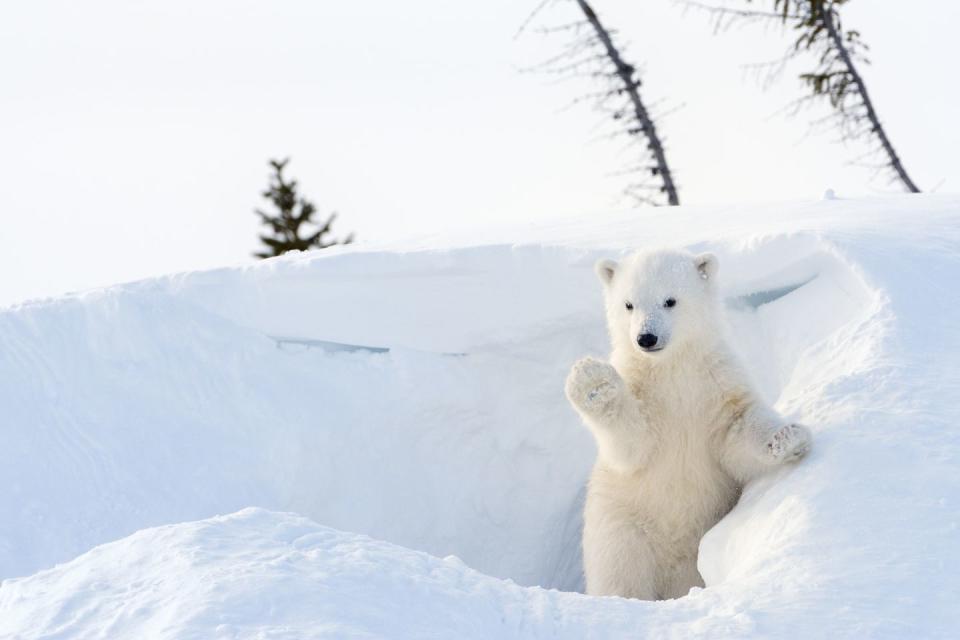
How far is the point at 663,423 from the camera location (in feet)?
14.3

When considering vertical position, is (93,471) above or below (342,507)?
above

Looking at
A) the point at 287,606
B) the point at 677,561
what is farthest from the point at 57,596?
the point at 677,561

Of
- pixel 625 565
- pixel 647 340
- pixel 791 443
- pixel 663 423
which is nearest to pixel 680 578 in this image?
pixel 625 565

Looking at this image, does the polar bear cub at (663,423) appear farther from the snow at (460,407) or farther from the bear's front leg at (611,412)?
the snow at (460,407)

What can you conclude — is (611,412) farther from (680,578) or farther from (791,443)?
(680,578)

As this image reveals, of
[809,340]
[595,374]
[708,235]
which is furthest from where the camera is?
[708,235]

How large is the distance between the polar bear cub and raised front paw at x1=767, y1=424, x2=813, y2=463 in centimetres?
14

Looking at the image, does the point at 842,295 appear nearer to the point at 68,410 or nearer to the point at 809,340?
the point at 809,340

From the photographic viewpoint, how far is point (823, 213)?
20.2 ft

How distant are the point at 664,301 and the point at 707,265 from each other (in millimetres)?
349

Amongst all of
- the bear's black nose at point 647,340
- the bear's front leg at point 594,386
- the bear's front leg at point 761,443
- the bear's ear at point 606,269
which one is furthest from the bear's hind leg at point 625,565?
the bear's ear at point 606,269

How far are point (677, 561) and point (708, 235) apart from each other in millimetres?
2100

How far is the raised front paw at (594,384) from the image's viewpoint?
4.12 meters

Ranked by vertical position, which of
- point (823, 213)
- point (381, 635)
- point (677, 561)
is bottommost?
point (677, 561)
